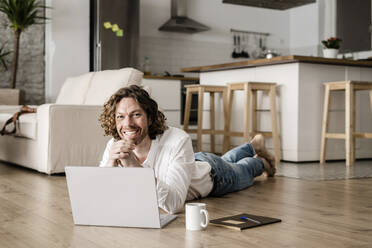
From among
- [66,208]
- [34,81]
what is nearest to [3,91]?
[34,81]

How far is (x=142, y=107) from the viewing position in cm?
215

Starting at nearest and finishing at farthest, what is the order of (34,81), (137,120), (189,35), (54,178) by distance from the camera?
(137,120) < (54,178) < (34,81) < (189,35)

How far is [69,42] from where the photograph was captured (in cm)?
719

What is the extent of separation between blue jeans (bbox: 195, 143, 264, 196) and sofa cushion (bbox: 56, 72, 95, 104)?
6.08 feet

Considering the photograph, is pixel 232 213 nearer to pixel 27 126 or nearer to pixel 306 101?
pixel 27 126

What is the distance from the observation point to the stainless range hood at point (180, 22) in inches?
309

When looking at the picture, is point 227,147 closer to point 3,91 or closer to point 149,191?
point 3,91

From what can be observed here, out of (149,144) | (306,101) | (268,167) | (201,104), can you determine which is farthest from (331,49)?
(149,144)

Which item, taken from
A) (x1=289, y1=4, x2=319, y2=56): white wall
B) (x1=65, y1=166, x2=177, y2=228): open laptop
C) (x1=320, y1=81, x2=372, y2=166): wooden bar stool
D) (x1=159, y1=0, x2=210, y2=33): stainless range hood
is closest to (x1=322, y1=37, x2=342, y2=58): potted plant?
(x1=320, y1=81, x2=372, y2=166): wooden bar stool

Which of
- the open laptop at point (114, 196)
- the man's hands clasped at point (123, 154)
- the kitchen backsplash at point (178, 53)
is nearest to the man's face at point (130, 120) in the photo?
the man's hands clasped at point (123, 154)

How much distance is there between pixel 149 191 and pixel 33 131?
2402 millimetres

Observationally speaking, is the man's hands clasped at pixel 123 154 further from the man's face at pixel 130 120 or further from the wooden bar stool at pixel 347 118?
the wooden bar stool at pixel 347 118

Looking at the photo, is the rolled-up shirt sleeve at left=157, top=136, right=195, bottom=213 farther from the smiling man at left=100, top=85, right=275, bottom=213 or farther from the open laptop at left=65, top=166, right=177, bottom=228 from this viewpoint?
the open laptop at left=65, top=166, right=177, bottom=228

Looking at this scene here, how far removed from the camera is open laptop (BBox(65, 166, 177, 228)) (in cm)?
188
